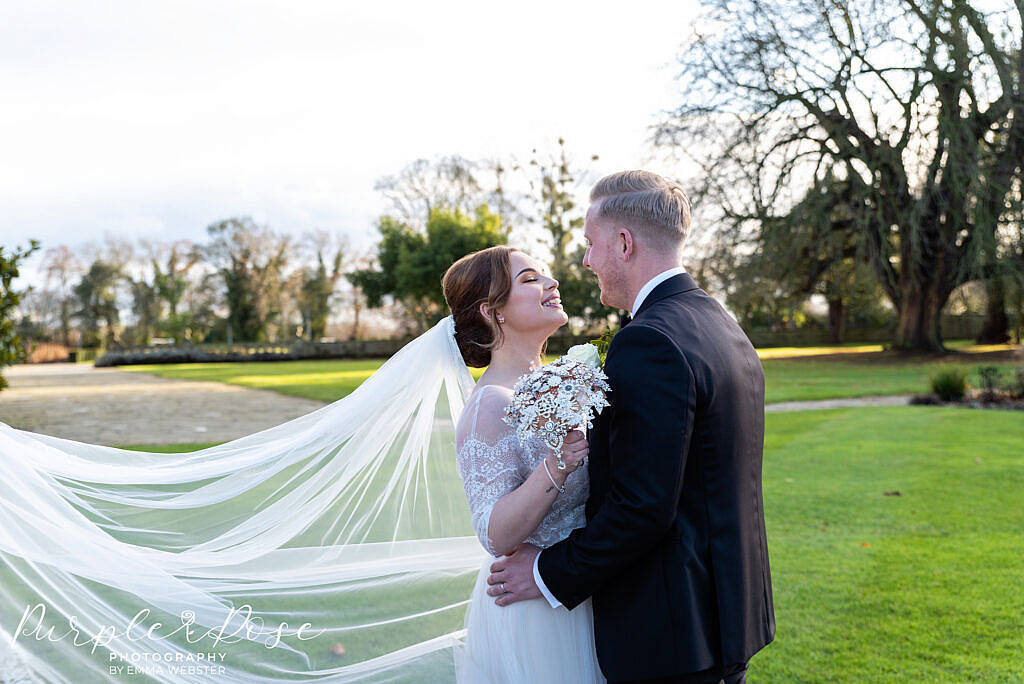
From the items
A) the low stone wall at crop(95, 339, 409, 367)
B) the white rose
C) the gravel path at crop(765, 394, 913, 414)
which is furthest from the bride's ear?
the low stone wall at crop(95, 339, 409, 367)

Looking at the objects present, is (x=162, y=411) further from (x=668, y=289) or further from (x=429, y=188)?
(x=429, y=188)

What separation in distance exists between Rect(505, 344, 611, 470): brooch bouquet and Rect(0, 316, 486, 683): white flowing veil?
1154mm

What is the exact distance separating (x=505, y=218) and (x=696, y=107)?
61.3 feet

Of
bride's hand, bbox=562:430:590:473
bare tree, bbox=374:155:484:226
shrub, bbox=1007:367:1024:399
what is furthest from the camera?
bare tree, bbox=374:155:484:226

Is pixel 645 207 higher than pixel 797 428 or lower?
higher

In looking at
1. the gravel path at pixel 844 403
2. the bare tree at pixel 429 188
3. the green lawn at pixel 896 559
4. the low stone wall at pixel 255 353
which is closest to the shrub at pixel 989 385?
the gravel path at pixel 844 403

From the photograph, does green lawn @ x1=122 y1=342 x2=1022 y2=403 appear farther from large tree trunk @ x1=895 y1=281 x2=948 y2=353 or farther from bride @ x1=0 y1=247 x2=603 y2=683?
bride @ x1=0 y1=247 x2=603 y2=683

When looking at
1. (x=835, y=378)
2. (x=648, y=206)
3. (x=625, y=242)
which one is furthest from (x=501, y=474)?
(x=835, y=378)

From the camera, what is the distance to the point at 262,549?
3.38 meters

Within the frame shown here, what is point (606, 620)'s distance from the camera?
1.98 metres

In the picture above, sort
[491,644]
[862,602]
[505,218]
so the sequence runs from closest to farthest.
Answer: [491,644]
[862,602]
[505,218]

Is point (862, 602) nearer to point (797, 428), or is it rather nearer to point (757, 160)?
point (797, 428)

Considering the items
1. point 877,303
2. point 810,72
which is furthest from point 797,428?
point 877,303

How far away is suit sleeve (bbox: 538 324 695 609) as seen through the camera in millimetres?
1767
